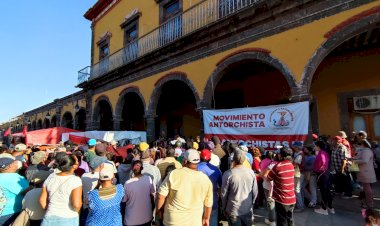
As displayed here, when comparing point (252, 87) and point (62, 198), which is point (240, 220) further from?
point (252, 87)

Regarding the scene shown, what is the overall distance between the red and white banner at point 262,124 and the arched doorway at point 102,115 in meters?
7.71

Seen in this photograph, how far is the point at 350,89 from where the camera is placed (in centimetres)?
757

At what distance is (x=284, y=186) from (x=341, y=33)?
376cm

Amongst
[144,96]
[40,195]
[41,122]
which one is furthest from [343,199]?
[41,122]

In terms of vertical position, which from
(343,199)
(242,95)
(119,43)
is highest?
(119,43)

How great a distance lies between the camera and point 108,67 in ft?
42.2

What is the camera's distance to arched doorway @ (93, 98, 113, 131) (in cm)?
1374

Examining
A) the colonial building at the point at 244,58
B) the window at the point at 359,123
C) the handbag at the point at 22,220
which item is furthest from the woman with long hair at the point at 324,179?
the handbag at the point at 22,220

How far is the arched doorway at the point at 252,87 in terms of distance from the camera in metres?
8.88

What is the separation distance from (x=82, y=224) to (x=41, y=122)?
81.4 ft

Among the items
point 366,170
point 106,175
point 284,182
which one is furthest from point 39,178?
point 366,170

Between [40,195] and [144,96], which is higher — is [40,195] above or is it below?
below

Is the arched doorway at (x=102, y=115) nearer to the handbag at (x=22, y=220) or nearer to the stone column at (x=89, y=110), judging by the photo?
the stone column at (x=89, y=110)

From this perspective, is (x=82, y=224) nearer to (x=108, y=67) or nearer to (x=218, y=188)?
(x=218, y=188)
